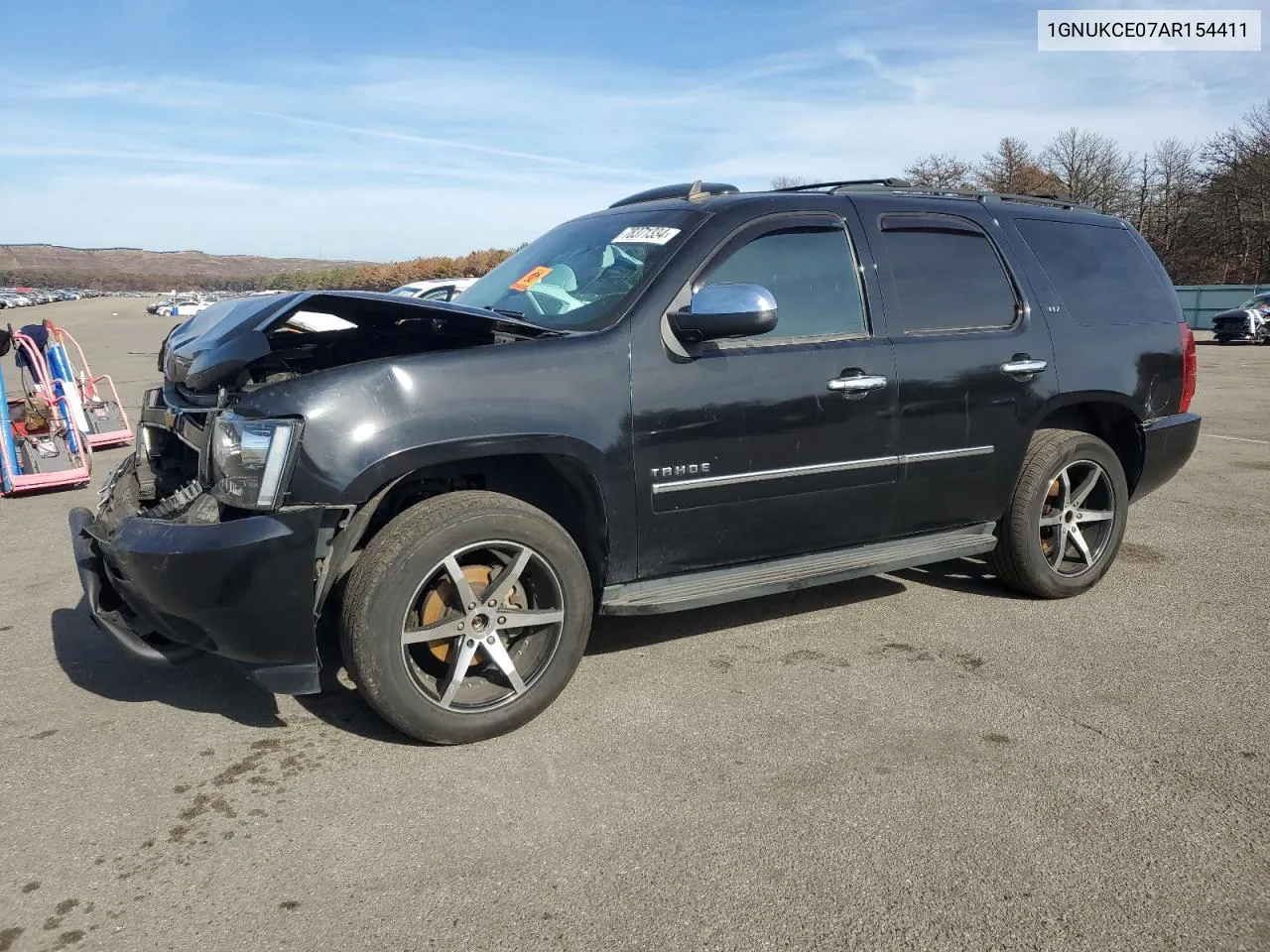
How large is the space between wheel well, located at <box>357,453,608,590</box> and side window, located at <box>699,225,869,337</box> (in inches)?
37.1

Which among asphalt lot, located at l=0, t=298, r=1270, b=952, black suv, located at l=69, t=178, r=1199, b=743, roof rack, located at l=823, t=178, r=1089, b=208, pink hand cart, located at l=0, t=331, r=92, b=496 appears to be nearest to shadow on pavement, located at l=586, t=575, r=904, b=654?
asphalt lot, located at l=0, t=298, r=1270, b=952

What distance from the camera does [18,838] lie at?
8.89 ft

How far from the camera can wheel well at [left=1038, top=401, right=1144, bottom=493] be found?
4.84m

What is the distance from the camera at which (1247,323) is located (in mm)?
27000

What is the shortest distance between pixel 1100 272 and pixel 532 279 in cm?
284

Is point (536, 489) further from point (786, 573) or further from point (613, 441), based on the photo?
point (786, 573)

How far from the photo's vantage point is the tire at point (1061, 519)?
453 centimetres

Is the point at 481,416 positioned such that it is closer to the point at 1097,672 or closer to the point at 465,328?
the point at 465,328

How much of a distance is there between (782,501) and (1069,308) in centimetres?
192

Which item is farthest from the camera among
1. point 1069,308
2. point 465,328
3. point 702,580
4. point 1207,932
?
point 1069,308

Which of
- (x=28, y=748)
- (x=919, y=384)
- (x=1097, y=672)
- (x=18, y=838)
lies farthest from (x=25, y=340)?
(x=1097, y=672)

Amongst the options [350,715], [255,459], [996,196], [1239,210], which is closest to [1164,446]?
[996,196]

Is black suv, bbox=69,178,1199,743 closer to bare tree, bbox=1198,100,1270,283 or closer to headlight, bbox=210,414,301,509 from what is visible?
headlight, bbox=210,414,301,509

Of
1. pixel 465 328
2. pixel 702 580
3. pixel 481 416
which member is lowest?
pixel 702 580
